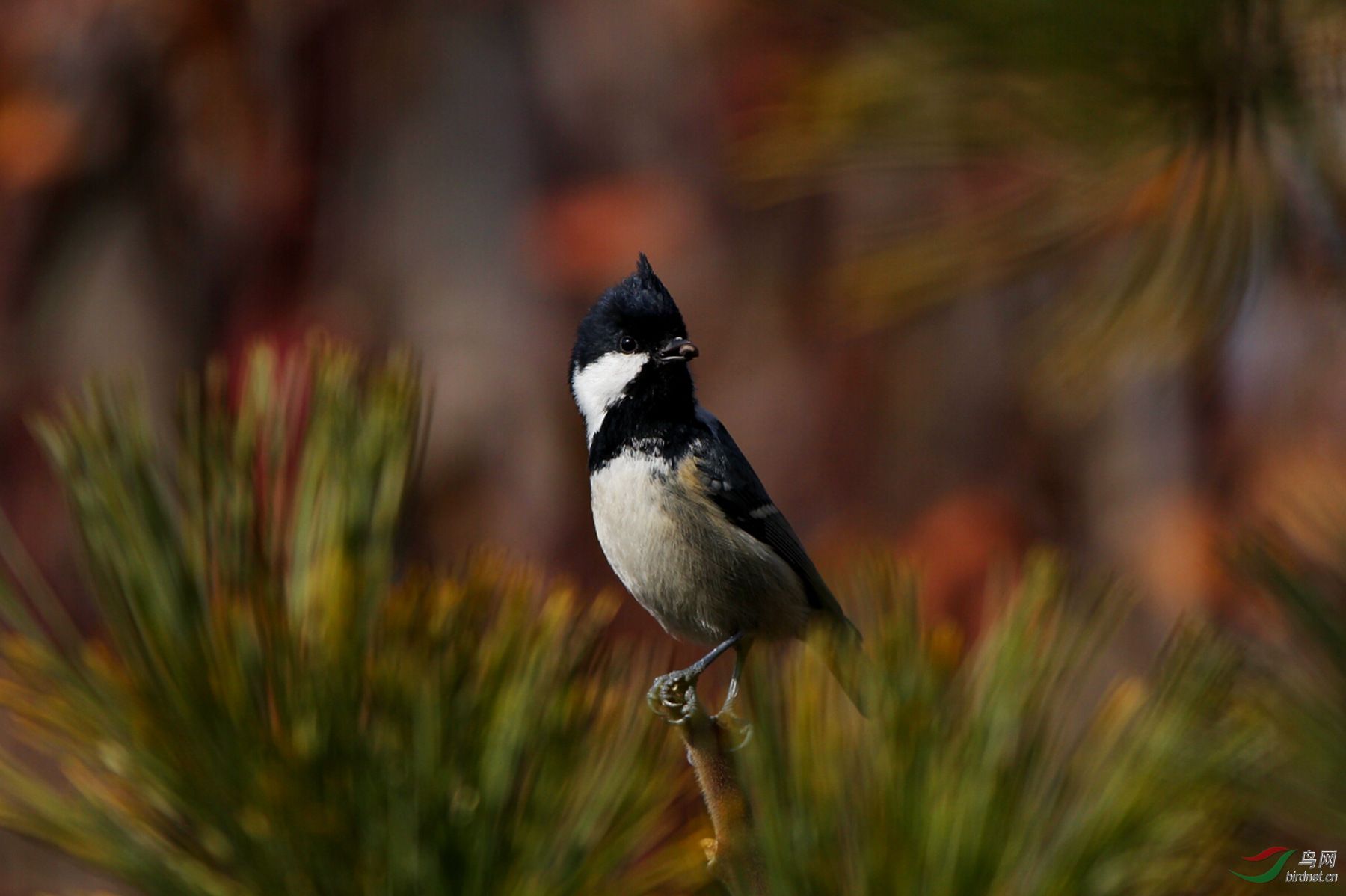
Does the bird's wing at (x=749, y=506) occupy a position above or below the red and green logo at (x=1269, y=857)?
above

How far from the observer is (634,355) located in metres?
2.10

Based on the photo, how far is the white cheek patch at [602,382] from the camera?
6.94 ft

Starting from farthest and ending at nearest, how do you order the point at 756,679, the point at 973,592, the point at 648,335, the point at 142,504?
the point at 973,592, the point at 648,335, the point at 142,504, the point at 756,679

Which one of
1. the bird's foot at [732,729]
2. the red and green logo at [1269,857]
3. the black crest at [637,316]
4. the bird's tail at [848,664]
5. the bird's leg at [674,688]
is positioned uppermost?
the black crest at [637,316]

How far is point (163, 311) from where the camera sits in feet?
14.7

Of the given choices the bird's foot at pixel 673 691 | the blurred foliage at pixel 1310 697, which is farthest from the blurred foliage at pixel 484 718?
the bird's foot at pixel 673 691

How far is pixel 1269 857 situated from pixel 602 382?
55.7 inches

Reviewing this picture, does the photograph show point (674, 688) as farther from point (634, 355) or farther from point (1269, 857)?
point (1269, 857)

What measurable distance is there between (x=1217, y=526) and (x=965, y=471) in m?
1.00

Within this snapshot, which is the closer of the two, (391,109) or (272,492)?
(272,492)

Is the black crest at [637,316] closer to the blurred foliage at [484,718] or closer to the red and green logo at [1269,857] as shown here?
the blurred foliage at [484,718]

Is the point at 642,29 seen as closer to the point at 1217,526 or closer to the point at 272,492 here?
the point at 1217,526

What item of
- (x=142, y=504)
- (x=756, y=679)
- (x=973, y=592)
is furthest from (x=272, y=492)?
(x=973, y=592)

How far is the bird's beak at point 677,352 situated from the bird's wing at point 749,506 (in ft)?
0.60
